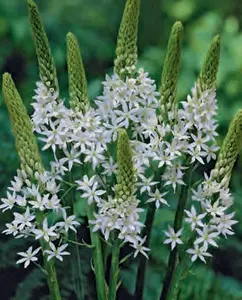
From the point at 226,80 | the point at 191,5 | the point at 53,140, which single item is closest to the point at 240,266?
the point at 226,80

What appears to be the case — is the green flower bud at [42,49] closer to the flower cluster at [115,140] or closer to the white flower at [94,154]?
the flower cluster at [115,140]

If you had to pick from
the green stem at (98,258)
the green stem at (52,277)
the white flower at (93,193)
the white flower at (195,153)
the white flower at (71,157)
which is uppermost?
the white flower at (195,153)

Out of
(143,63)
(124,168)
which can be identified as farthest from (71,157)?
(143,63)

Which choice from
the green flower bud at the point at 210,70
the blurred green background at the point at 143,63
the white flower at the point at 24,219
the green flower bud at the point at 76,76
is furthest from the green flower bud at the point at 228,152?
the blurred green background at the point at 143,63

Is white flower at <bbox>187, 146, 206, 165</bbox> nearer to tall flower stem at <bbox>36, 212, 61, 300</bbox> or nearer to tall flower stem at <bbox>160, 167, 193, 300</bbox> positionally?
tall flower stem at <bbox>160, 167, 193, 300</bbox>

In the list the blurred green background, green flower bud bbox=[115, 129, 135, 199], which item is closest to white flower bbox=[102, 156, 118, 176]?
green flower bud bbox=[115, 129, 135, 199]

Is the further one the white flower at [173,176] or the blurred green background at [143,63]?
the blurred green background at [143,63]
